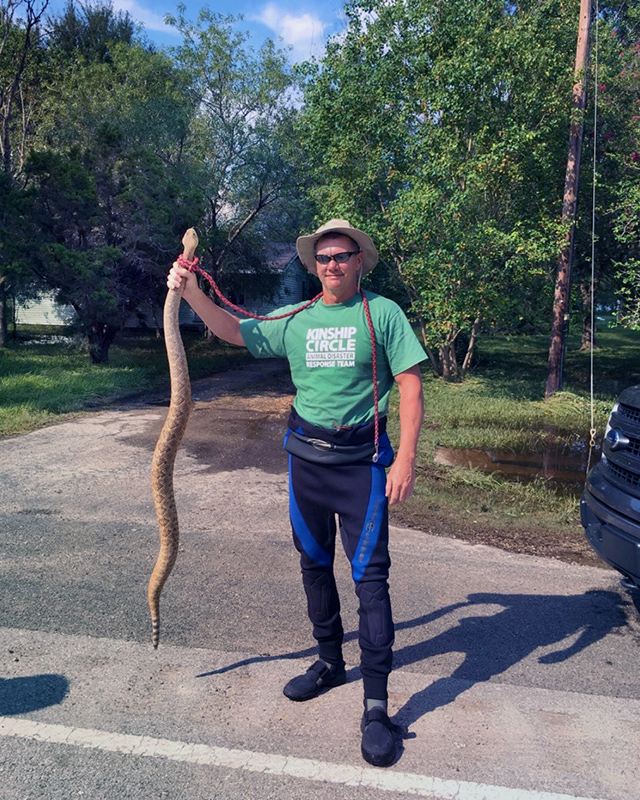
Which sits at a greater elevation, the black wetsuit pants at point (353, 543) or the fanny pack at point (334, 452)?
the fanny pack at point (334, 452)

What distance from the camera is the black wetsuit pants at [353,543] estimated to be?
2975 mm

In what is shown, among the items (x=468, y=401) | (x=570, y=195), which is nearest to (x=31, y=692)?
(x=468, y=401)

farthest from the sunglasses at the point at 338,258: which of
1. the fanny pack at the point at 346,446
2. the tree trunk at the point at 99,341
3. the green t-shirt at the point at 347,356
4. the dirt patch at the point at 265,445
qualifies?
the tree trunk at the point at 99,341

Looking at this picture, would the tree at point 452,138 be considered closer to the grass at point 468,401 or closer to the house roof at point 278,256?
the grass at point 468,401

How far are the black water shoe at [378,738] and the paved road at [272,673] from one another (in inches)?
1.9

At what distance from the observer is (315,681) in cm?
326

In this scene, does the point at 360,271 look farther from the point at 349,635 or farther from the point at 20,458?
the point at 20,458

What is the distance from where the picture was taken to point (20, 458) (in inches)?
322

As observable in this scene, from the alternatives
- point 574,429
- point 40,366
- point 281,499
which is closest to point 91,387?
point 40,366

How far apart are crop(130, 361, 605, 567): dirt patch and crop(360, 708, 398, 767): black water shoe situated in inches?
116

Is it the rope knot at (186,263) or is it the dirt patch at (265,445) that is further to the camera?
the dirt patch at (265,445)

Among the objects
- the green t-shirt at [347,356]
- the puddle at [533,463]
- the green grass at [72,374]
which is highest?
the green t-shirt at [347,356]

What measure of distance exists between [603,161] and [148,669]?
50.5ft

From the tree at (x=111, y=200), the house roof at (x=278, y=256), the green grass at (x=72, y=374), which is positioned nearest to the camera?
the green grass at (x=72, y=374)
